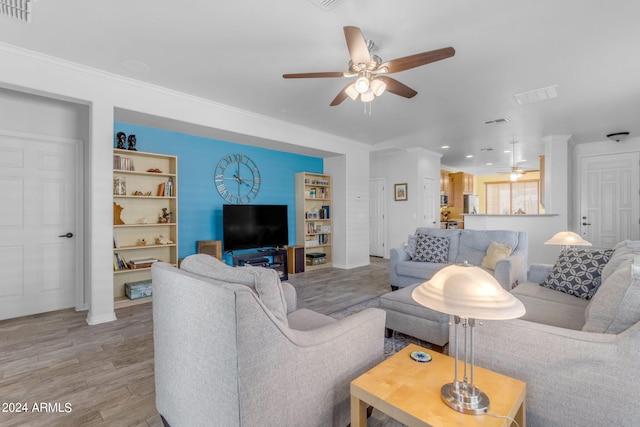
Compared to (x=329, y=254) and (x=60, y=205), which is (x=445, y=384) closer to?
(x=60, y=205)

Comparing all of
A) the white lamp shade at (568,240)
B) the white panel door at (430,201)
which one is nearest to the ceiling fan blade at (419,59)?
the white lamp shade at (568,240)

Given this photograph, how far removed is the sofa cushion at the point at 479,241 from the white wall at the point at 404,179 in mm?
2548

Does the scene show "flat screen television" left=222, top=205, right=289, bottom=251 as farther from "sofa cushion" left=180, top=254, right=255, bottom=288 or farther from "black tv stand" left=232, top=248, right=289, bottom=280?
"sofa cushion" left=180, top=254, right=255, bottom=288

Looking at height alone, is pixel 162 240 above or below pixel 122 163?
below

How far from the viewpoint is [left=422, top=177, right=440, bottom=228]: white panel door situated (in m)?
7.30

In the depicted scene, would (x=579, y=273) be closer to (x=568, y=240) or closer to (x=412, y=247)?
(x=568, y=240)

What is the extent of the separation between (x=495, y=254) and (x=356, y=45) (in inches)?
122

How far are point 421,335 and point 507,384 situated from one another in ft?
4.02

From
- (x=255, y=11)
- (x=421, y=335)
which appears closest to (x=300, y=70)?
(x=255, y=11)

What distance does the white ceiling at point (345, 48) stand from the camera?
222cm

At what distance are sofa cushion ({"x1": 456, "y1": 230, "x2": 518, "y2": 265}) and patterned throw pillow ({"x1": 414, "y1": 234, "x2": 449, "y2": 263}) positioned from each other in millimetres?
222

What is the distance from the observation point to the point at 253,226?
5020mm

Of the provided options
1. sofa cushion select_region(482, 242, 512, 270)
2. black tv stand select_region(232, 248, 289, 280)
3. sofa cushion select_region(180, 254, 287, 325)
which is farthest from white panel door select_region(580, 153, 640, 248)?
sofa cushion select_region(180, 254, 287, 325)

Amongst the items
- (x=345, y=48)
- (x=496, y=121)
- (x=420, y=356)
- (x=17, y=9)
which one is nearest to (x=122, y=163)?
(x=17, y=9)
